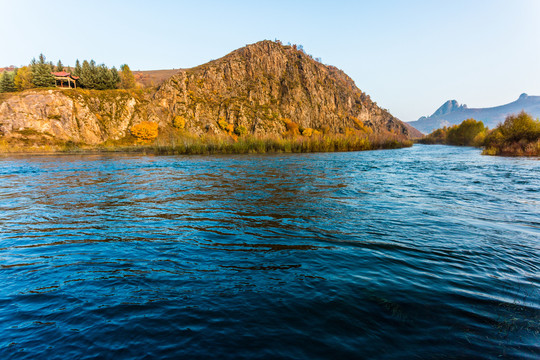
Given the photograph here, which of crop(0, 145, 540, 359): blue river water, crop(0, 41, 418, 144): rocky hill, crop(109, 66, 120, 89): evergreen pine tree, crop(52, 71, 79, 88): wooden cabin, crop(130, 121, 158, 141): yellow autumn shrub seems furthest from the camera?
crop(109, 66, 120, 89): evergreen pine tree

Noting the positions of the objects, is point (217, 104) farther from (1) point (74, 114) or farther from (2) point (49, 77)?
(2) point (49, 77)

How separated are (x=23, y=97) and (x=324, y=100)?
133957 millimetres

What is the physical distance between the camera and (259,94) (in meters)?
129

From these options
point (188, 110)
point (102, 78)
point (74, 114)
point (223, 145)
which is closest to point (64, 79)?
point (102, 78)

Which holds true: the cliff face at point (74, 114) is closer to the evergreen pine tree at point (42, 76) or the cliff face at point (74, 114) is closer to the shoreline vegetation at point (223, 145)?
the shoreline vegetation at point (223, 145)

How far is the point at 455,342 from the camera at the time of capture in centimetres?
337

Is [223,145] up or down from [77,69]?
down

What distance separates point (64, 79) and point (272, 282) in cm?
11932

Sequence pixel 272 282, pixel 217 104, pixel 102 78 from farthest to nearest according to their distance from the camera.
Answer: pixel 217 104
pixel 102 78
pixel 272 282

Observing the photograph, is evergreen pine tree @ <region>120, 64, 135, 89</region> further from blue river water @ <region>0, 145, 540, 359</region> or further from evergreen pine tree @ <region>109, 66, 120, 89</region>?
blue river water @ <region>0, 145, 540, 359</region>

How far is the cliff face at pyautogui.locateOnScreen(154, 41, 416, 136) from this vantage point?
108 meters

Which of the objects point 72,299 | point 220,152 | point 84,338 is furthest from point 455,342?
point 220,152

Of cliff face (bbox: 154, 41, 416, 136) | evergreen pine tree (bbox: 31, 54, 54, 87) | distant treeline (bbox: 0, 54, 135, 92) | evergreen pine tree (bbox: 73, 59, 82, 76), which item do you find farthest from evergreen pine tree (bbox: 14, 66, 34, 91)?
cliff face (bbox: 154, 41, 416, 136)

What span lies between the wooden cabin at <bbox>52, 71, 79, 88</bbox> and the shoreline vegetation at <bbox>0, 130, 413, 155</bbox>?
28421 millimetres
